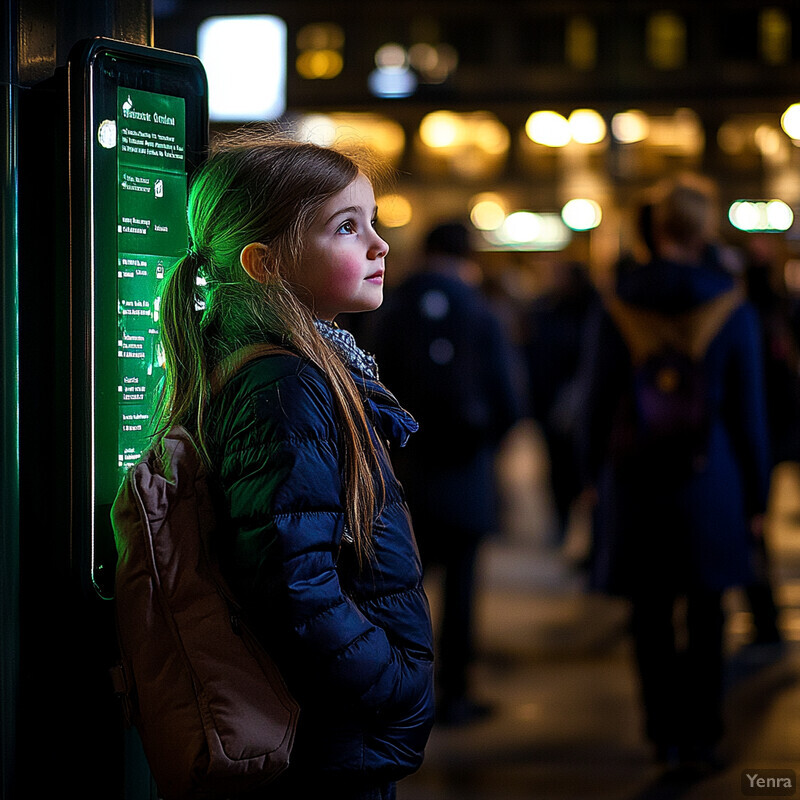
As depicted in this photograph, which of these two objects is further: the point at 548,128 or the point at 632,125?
the point at 548,128

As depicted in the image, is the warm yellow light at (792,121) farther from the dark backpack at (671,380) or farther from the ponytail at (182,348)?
the ponytail at (182,348)

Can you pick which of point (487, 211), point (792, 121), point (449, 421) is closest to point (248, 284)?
point (449, 421)

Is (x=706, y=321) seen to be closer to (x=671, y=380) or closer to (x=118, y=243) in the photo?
(x=671, y=380)

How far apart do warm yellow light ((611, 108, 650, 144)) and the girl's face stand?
3097cm

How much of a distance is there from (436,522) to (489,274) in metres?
5.35

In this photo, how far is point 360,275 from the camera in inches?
82.7

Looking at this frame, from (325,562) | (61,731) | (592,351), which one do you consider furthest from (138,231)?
(592,351)

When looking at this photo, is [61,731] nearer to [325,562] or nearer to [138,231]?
[325,562]

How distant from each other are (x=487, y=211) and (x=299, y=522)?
3469 centimetres

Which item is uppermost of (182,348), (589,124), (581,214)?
(589,124)

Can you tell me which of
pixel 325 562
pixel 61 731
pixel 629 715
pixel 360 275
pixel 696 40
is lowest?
pixel 629 715

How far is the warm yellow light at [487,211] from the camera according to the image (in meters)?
35.6

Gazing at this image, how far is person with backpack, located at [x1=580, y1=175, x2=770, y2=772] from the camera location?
4.01 m

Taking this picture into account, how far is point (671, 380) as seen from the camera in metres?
3.98
